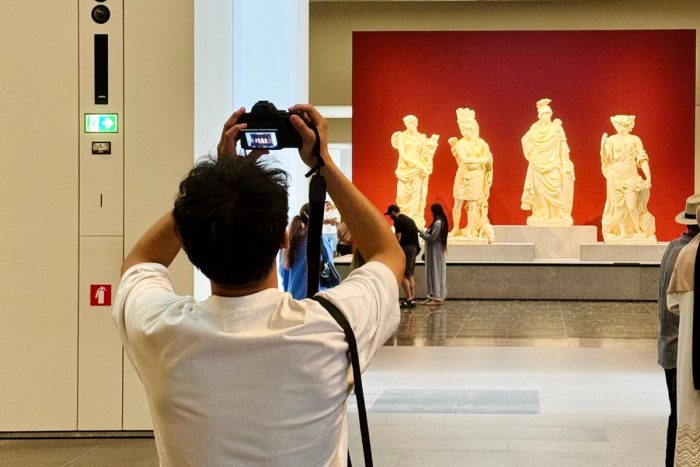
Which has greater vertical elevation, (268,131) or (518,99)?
(518,99)

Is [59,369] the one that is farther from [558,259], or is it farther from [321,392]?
[558,259]

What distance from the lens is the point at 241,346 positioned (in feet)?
5.66

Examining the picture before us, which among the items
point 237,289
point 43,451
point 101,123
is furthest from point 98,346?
point 237,289

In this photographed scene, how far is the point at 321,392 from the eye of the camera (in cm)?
176

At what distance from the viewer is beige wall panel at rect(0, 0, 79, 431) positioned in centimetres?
654

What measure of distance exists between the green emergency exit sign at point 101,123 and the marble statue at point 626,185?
15099 millimetres

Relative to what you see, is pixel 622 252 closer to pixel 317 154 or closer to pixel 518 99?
pixel 518 99

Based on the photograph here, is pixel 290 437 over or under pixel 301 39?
under

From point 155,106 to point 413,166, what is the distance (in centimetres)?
1553

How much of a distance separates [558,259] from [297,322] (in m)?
19.3

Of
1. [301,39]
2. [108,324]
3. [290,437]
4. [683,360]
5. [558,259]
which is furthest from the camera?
[558,259]

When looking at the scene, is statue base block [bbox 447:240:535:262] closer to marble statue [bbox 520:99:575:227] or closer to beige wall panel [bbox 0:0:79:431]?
marble statue [bbox 520:99:575:227]

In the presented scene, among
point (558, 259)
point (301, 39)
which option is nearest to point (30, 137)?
point (301, 39)

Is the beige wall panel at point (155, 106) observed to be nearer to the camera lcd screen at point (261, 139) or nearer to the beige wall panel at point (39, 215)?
the beige wall panel at point (39, 215)
